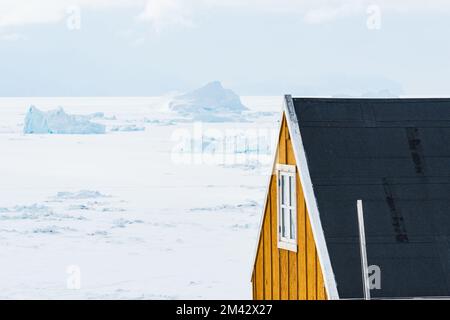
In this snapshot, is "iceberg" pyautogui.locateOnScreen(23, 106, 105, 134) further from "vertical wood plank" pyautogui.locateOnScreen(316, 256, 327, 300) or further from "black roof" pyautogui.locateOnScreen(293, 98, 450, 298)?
"vertical wood plank" pyautogui.locateOnScreen(316, 256, 327, 300)

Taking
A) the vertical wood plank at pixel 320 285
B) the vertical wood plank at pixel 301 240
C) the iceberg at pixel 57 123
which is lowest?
the vertical wood plank at pixel 320 285

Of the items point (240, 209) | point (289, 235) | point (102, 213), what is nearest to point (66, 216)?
point (102, 213)

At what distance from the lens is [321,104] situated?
11648 millimetres

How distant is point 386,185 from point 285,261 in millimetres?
1611

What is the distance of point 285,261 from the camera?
11.9m

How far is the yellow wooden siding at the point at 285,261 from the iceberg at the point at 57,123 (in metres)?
29.4

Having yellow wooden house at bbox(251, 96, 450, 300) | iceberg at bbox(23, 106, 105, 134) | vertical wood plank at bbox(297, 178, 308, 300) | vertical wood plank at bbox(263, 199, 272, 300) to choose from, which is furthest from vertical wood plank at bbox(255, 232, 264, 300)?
iceberg at bbox(23, 106, 105, 134)

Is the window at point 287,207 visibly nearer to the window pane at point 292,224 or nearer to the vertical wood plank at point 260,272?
the window pane at point 292,224

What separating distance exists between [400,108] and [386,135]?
0.52m

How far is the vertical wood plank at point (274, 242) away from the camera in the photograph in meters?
12.2

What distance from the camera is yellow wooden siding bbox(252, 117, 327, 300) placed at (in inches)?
428

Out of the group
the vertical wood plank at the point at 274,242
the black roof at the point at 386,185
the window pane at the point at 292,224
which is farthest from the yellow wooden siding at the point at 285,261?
the black roof at the point at 386,185

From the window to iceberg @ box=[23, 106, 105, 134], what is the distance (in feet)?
99.3
